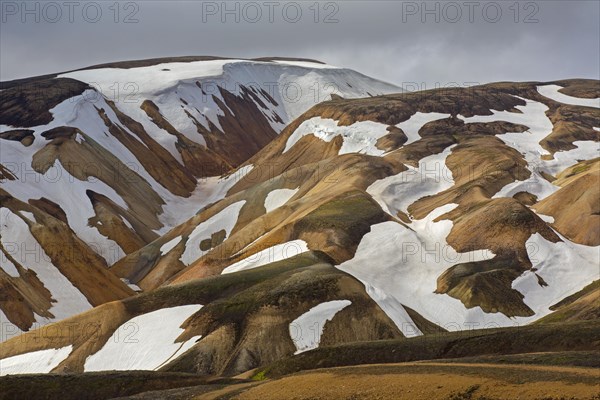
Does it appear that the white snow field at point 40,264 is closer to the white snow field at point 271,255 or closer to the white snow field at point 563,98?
the white snow field at point 271,255

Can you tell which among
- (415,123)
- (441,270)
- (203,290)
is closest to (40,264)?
(203,290)

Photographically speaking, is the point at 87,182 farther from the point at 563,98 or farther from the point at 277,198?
the point at 563,98

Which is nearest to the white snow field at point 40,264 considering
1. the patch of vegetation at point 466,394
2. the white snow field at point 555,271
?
the white snow field at point 555,271

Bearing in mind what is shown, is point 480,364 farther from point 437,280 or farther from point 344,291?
point 437,280

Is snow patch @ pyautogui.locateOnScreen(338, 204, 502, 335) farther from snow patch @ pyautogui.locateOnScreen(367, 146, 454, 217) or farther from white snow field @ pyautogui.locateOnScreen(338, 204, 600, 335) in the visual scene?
snow patch @ pyautogui.locateOnScreen(367, 146, 454, 217)

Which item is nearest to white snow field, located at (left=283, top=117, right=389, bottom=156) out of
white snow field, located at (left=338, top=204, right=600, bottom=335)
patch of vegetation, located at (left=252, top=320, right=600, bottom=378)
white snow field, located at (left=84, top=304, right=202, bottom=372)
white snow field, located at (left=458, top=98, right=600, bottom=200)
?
white snow field, located at (left=458, top=98, right=600, bottom=200)

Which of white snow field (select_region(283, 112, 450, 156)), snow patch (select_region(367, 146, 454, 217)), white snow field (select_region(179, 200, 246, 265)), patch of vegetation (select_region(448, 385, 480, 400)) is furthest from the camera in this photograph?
white snow field (select_region(283, 112, 450, 156))

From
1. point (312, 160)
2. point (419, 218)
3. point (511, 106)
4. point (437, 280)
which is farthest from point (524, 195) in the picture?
point (511, 106)
